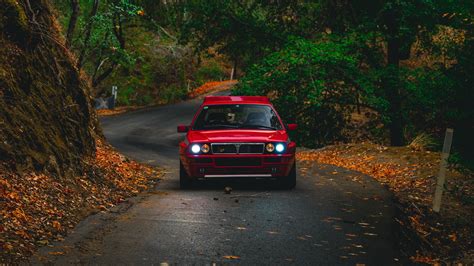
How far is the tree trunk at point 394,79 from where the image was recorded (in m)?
23.3

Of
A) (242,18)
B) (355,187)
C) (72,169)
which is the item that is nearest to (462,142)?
(355,187)

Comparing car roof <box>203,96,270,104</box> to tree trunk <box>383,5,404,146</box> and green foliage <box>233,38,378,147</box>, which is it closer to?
green foliage <box>233,38,378,147</box>

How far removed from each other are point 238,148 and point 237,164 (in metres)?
0.28

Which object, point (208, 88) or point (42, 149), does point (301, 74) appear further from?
point (208, 88)

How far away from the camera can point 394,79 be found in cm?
2358

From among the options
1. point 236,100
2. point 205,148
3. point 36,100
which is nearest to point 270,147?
point 205,148

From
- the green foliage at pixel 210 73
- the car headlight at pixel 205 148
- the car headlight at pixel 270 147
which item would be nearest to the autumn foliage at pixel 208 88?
the green foliage at pixel 210 73

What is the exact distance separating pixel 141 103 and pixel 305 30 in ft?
84.7

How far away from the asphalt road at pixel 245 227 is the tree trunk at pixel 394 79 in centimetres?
937

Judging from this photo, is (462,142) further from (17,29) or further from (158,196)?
(17,29)

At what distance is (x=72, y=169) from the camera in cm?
1180

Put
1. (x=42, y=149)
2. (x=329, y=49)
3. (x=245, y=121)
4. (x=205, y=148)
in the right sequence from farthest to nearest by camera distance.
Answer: (x=329, y=49) < (x=245, y=121) < (x=205, y=148) < (x=42, y=149)

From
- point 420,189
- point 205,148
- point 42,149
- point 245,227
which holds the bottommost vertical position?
point 420,189

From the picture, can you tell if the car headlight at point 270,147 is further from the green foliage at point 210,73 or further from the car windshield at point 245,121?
the green foliage at point 210,73
